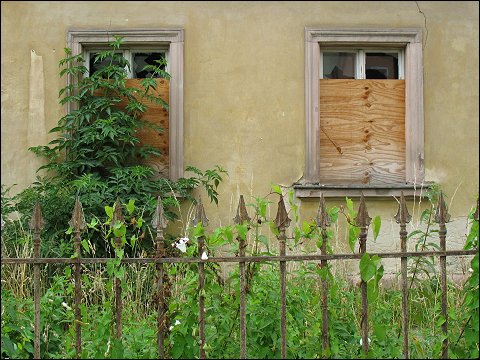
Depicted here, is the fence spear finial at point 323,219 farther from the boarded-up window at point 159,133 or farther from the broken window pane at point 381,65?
the broken window pane at point 381,65

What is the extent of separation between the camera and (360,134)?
7.46m

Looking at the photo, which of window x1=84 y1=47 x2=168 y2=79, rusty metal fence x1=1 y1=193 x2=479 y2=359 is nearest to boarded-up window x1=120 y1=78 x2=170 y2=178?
window x1=84 y1=47 x2=168 y2=79

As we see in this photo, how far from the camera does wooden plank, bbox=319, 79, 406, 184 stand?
24.4ft

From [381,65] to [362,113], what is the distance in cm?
61

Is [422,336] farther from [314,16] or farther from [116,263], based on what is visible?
[314,16]

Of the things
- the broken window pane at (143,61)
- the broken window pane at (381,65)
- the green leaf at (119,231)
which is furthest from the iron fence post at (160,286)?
the broken window pane at (381,65)

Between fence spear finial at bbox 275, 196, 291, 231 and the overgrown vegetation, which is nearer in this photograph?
fence spear finial at bbox 275, 196, 291, 231

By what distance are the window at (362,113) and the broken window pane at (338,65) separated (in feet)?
0.04

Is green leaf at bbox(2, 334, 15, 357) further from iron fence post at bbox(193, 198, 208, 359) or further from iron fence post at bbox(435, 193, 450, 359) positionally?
iron fence post at bbox(435, 193, 450, 359)

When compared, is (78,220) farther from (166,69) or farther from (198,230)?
(166,69)

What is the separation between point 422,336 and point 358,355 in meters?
0.67

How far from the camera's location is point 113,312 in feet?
11.8

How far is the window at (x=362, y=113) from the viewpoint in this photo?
735cm

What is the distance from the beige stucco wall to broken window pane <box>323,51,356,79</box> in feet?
1.19
